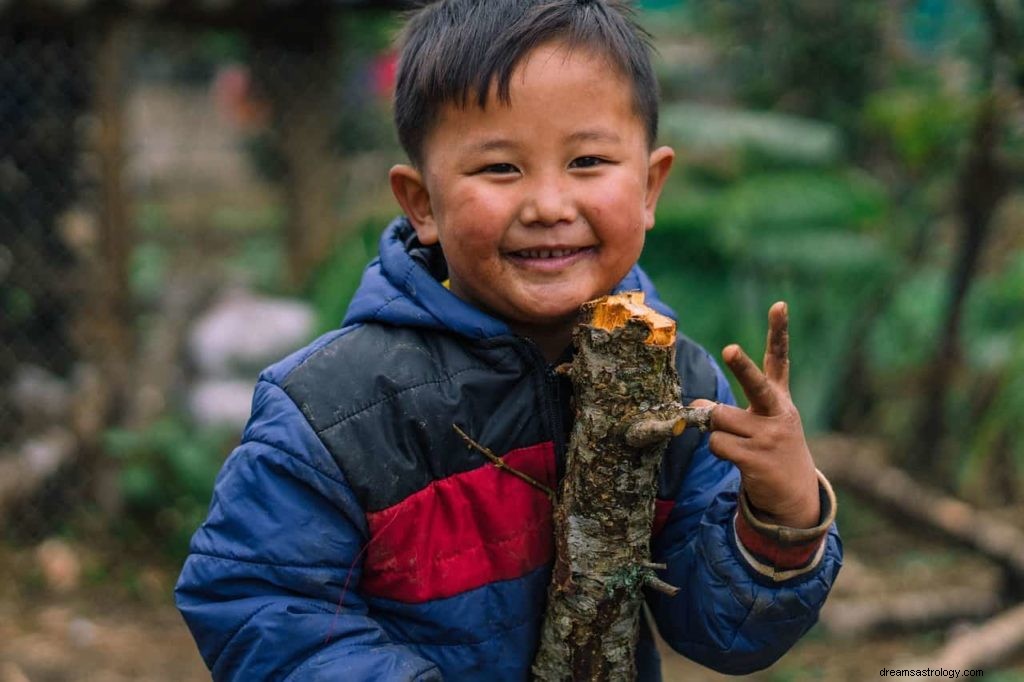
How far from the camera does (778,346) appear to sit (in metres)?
1.51

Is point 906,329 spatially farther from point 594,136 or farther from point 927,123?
point 594,136

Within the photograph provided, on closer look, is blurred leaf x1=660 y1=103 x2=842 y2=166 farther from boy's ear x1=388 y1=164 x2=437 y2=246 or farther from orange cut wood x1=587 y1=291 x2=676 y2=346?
orange cut wood x1=587 y1=291 x2=676 y2=346

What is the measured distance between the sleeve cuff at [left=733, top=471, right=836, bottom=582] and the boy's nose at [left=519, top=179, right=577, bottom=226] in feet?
1.56

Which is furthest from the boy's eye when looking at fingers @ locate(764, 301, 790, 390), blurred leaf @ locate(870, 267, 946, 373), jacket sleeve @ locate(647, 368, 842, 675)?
blurred leaf @ locate(870, 267, 946, 373)

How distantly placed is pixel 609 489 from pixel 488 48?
663 mm

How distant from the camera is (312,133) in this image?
5520 millimetres

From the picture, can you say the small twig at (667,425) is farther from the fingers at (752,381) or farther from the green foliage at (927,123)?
the green foliage at (927,123)

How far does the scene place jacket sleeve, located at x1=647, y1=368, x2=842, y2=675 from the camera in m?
1.68

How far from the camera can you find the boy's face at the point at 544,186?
5.50 feet

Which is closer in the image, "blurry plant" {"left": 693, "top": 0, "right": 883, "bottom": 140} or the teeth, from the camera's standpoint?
the teeth

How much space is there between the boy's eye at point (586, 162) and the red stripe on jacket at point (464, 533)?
43cm

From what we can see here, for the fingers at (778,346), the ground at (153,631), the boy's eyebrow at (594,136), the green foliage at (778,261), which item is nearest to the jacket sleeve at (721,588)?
the fingers at (778,346)

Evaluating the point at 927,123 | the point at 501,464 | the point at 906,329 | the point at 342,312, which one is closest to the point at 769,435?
the point at 501,464

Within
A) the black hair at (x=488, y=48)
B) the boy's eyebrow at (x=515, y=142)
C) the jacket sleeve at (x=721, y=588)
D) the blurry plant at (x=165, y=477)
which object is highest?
the black hair at (x=488, y=48)
